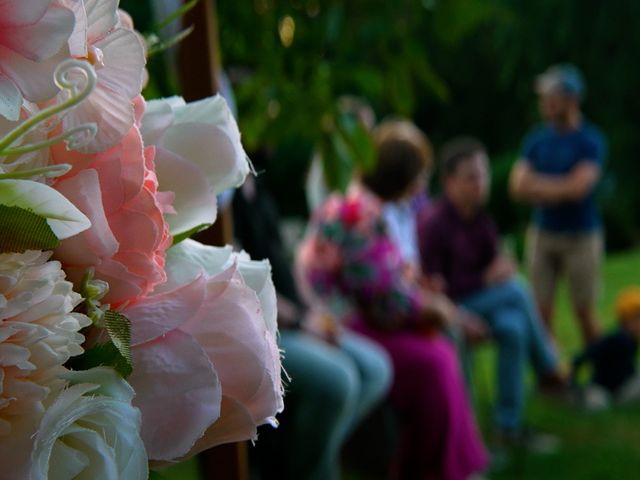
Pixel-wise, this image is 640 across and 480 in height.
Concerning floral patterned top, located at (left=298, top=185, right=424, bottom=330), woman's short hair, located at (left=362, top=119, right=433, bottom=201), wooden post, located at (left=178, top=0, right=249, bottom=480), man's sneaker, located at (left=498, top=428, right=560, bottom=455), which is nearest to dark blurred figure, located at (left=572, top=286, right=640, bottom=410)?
man's sneaker, located at (left=498, top=428, right=560, bottom=455)

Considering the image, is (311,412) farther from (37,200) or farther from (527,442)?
(37,200)

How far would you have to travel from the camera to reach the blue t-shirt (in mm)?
6816

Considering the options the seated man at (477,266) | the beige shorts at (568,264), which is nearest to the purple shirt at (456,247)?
the seated man at (477,266)

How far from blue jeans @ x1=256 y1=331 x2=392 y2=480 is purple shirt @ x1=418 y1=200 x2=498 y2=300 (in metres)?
1.74

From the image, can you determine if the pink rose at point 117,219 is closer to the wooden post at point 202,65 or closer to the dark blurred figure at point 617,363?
the wooden post at point 202,65

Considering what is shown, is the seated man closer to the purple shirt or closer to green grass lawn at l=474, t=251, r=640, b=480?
the purple shirt

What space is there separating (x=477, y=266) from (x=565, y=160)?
173 centimetres

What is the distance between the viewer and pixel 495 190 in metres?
15.0

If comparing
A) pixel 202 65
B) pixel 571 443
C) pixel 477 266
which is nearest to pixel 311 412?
pixel 202 65

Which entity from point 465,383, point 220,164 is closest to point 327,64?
point 220,164

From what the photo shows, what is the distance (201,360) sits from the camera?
56cm

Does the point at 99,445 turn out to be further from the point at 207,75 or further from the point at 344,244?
the point at 344,244

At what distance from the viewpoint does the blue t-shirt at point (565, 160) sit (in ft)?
22.4

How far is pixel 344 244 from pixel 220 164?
3.44 m
